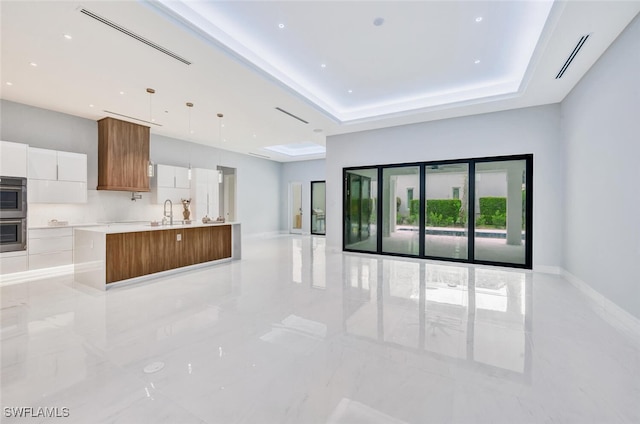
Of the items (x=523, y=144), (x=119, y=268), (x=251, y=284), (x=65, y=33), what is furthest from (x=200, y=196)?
(x=523, y=144)

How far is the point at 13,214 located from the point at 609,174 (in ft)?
30.3

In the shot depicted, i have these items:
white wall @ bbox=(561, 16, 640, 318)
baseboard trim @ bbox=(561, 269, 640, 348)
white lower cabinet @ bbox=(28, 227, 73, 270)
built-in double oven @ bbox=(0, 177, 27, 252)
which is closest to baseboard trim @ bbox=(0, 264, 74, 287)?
white lower cabinet @ bbox=(28, 227, 73, 270)

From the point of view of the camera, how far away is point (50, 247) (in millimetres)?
5512

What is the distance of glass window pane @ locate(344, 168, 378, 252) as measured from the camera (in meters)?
7.48

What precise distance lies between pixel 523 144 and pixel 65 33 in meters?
7.49

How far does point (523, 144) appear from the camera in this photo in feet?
18.5

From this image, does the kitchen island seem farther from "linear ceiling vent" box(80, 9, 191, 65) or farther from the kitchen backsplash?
"linear ceiling vent" box(80, 9, 191, 65)

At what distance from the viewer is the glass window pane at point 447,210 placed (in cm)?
630

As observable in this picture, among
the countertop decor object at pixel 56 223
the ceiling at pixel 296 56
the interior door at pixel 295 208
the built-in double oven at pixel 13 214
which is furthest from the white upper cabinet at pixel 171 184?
the interior door at pixel 295 208

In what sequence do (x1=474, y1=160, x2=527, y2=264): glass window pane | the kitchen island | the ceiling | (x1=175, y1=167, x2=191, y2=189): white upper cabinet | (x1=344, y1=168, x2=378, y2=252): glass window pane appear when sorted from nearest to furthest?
the ceiling
the kitchen island
(x1=474, y1=160, x2=527, y2=264): glass window pane
(x1=344, y1=168, x2=378, y2=252): glass window pane
(x1=175, y1=167, x2=191, y2=189): white upper cabinet

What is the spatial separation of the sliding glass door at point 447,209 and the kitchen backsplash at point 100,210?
17.7ft

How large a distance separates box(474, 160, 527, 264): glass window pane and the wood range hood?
25.6 ft

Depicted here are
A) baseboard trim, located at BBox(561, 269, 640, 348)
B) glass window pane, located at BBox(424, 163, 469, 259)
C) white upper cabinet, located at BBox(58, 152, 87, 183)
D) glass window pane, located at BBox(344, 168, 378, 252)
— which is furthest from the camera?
glass window pane, located at BBox(344, 168, 378, 252)
